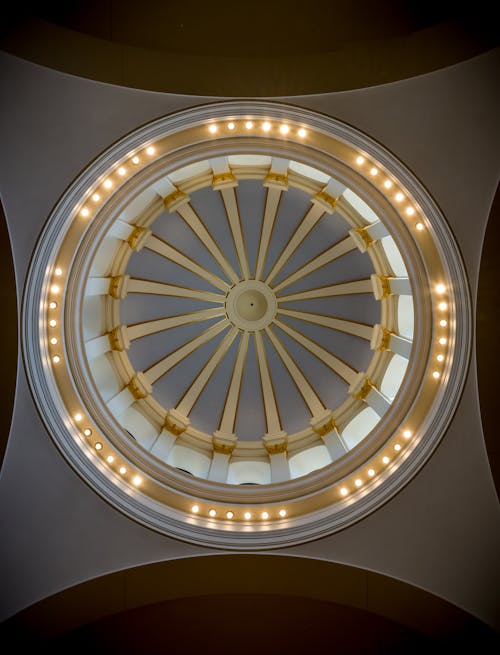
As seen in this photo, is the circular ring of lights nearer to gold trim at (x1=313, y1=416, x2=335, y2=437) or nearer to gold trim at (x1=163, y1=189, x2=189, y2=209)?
gold trim at (x1=163, y1=189, x2=189, y2=209)

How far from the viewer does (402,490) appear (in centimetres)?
799

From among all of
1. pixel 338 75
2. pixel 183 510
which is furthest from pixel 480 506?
pixel 338 75

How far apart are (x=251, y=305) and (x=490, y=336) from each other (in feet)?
23.2

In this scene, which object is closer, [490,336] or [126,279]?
[490,336]

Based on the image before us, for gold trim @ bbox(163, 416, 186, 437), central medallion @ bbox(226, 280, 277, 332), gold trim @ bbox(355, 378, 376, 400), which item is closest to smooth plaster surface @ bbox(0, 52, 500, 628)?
gold trim @ bbox(355, 378, 376, 400)

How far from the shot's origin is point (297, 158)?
25.4 ft

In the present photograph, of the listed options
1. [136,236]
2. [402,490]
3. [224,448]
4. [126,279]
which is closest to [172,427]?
[224,448]

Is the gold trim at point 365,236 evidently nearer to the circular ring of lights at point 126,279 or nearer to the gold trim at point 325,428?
the circular ring of lights at point 126,279

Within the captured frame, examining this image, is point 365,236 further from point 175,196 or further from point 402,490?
point 402,490

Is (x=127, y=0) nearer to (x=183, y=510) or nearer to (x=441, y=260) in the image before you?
(x=441, y=260)

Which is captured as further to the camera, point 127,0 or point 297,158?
point 297,158

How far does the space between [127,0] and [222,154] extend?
2317mm

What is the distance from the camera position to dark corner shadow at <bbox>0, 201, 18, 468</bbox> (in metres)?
7.32

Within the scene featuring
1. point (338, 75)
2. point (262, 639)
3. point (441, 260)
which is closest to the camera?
point (338, 75)
